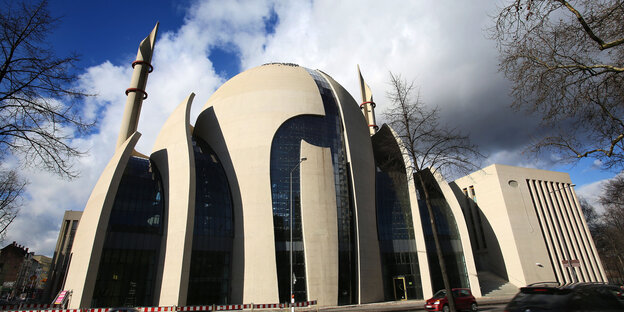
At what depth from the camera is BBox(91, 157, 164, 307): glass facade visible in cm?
2142

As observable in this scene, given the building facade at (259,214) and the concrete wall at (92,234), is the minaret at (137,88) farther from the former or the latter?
the concrete wall at (92,234)

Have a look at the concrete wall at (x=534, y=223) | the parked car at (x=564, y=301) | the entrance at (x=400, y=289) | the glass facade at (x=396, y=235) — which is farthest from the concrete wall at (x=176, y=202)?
the concrete wall at (x=534, y=223)

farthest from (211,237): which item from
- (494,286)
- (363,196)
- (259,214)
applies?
(494,286)

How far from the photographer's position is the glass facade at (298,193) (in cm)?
2455

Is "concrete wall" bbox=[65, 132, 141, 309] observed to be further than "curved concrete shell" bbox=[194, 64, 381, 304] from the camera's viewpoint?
No

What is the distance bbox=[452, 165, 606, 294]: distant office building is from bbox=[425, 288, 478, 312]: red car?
747 inches

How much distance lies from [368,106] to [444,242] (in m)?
23.6

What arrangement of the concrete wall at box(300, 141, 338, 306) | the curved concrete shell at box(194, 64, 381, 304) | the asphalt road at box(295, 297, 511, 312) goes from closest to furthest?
the asphalt road at box(295, 297, 511, 312), the concrete wall at box(300, 141, 338, 306), the curved concrete shell at box(194, 64, 381, 304)

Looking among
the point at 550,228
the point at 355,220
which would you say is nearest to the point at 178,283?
the point at 355,220

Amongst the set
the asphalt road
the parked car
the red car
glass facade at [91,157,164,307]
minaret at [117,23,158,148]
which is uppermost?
minaret at [117,23,158,148]

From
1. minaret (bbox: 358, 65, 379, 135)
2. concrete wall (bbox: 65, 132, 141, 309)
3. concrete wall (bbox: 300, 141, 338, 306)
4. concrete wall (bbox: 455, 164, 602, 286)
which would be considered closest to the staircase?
concrete wall (bbox: 455, 164, 602, 286)

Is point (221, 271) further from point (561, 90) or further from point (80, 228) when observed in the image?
point (561, 90)

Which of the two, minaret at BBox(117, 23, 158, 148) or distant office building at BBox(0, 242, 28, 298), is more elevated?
minaret at BBox(117, 23, 158, 148)

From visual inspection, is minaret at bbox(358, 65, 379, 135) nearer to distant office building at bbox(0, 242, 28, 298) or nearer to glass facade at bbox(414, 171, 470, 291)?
glass facade at bbox(414, 171, 470, 291)
